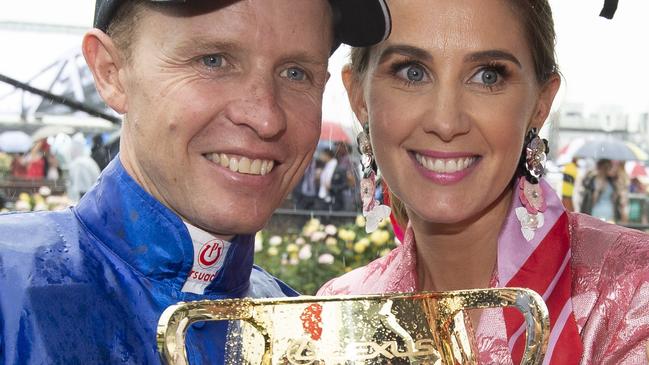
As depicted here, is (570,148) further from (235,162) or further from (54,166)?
(235,162)

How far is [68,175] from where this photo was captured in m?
6.25

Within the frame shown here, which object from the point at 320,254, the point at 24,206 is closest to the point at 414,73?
the point at 320,254

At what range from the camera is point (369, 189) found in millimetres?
2367

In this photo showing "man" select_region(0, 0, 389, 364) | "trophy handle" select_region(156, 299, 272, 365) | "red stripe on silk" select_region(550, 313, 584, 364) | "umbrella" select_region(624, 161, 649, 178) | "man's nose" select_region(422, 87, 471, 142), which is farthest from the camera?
"umbrella" select_region(624, 161, 649, 178)

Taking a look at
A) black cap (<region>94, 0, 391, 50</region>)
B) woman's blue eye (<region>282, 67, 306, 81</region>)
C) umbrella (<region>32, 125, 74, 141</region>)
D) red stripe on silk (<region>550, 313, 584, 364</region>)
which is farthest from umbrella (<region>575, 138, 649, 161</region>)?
woman's blue eye (<region>282, 67, 306, 81</region>)

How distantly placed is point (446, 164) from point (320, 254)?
9.82ft

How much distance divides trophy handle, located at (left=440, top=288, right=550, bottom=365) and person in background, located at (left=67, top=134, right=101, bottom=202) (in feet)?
16.8

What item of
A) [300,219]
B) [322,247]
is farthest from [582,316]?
[300,219]

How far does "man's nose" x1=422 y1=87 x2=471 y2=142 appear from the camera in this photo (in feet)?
6.53

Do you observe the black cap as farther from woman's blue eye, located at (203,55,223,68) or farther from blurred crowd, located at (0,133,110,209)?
blurred crowd, located at (0,133,110,209)

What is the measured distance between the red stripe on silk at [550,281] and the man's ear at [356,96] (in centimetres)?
56

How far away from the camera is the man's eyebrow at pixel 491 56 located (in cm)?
201

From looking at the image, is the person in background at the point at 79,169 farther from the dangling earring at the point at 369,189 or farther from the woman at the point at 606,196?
the woman at the point at 606,196

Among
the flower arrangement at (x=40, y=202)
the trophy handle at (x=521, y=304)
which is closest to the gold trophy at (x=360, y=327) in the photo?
the trophy handle at (x=521, y=304)
